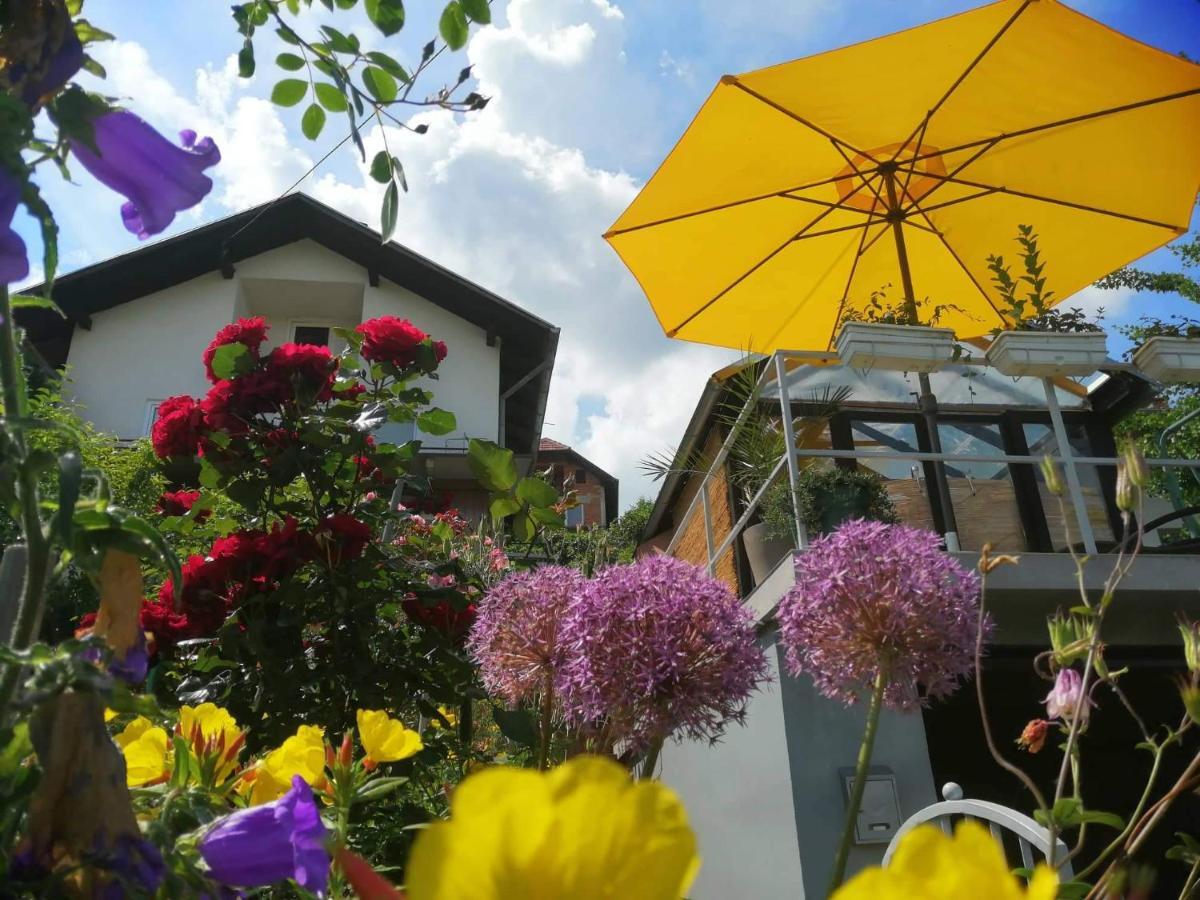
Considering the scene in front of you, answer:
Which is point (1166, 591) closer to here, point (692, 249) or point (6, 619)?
point (692, 249)

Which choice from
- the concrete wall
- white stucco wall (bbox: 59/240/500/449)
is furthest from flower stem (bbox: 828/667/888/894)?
white stucco wall (bbox: 59/240/500/449)

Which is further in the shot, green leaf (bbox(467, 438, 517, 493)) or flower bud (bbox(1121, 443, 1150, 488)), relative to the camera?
green leaf (bbox(467, 438, 517, 493))

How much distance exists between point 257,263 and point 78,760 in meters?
14.7

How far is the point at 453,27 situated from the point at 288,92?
0.78ft

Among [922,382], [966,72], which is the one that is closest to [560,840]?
[922,382]

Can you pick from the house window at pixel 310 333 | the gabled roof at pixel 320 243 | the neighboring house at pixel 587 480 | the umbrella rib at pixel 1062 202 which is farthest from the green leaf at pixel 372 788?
the neighboring house at pixel 587 480

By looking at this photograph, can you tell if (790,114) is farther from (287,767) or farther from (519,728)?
(287,767)

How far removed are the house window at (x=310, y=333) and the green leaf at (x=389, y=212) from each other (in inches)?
539

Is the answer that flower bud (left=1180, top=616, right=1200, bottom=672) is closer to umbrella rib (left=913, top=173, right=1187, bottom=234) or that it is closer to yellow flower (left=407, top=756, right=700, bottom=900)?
yellow flower (left=407, top=756, right=700, bottom=900)

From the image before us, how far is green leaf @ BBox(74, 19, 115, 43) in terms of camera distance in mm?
617

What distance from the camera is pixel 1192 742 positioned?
4371mm

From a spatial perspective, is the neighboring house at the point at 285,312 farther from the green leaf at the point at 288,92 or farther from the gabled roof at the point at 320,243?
the green leaf at the point at 288,92

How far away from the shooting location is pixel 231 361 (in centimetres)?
223

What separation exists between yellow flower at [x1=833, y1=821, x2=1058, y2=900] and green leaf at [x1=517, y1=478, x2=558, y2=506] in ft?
6.53
